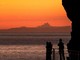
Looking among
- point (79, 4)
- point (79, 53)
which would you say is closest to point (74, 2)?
point (79, 4)

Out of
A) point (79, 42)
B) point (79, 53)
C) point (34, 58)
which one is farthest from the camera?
point (34, 58)

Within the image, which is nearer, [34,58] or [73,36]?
[73,36]

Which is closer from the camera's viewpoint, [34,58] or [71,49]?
[71,49]

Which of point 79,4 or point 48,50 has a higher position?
point 79,4

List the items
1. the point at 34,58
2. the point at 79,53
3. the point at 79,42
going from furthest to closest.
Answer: the point at 34,58 < the point at 79,42 < the point at 79,53

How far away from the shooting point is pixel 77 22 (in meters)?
22.2

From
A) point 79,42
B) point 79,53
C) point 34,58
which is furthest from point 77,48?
point 34,58

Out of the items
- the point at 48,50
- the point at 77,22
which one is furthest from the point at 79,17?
the point at 48,50

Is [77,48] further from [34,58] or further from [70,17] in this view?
[34,58]

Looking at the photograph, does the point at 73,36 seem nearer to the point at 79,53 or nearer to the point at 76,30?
the point at 76,30

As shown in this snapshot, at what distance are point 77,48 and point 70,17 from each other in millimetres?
1593

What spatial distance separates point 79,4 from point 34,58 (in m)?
30.3

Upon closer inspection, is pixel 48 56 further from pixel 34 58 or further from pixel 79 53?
pixel 34 58

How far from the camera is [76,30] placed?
2219cm
